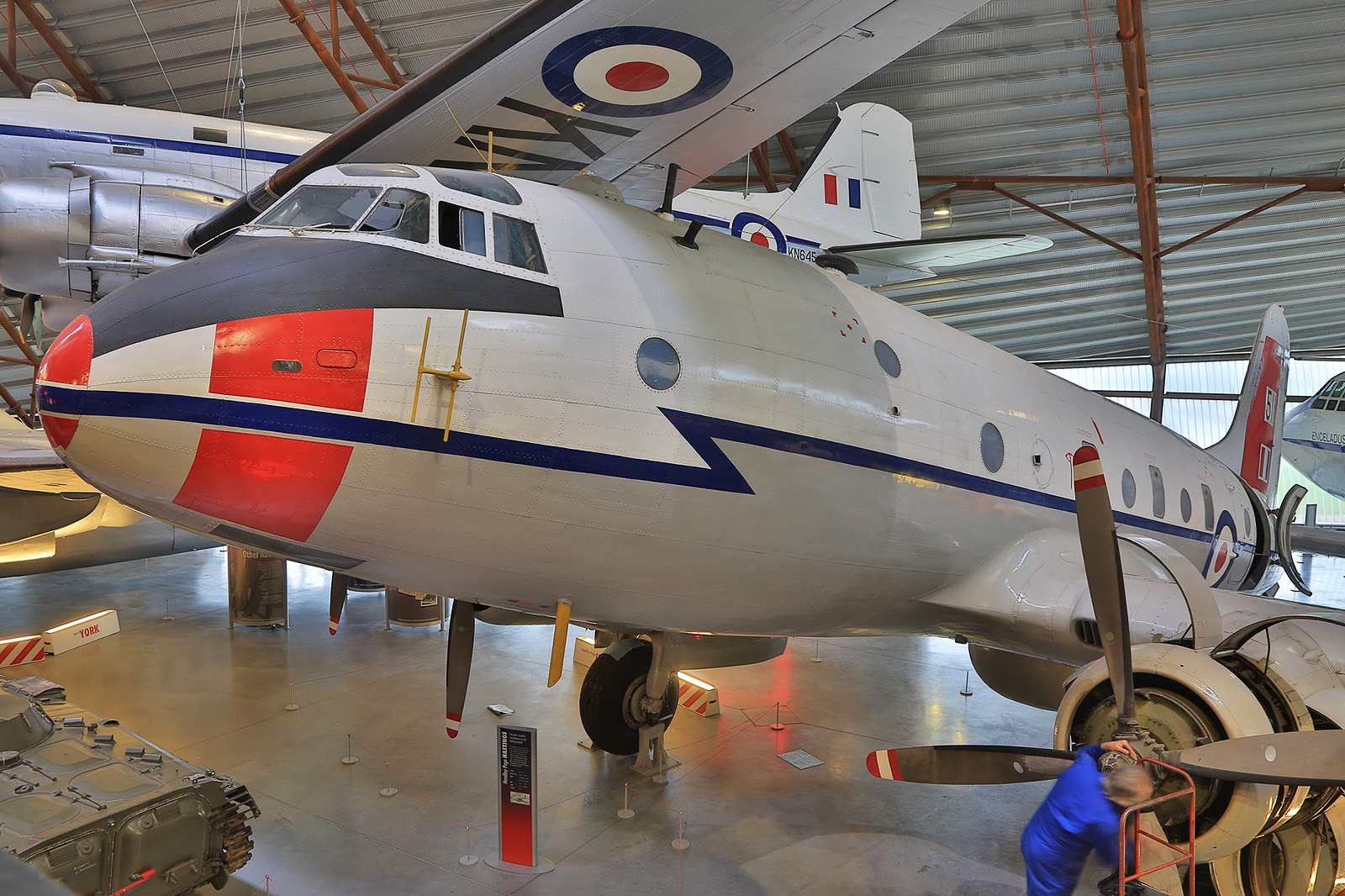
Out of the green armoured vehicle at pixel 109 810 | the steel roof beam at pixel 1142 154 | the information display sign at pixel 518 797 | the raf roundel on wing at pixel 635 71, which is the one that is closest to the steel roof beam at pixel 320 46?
the raf roundel on wing at pixel 635 71

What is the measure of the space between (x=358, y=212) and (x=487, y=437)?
1558mm

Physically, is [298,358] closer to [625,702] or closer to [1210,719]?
[1210,719]

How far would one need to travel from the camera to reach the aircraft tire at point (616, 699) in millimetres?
9320

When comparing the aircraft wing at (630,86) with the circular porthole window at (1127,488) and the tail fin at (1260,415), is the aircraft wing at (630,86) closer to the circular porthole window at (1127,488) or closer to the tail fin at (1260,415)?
the circular porthole window at (1127,488)

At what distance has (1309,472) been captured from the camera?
2959cm

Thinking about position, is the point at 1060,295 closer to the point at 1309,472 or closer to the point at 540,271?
the point at 1309,472

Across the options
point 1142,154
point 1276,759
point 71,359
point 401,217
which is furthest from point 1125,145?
point 71,359

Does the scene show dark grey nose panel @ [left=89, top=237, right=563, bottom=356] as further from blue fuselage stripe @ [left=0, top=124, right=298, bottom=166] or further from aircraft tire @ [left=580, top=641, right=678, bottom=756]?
blue fuselage stripe @ [left=0, top=124, right=298, bottom=166]

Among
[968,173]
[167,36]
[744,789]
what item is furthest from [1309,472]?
[167,36]

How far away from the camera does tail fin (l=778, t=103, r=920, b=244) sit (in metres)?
16.3

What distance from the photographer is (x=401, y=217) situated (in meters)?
4.77

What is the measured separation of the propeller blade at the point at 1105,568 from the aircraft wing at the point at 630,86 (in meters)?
3.44

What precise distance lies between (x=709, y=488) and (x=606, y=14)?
4.31m

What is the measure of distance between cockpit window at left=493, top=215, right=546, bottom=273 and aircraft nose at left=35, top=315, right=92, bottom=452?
2.07m
